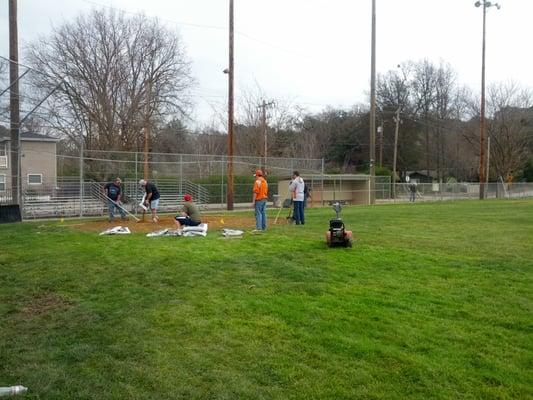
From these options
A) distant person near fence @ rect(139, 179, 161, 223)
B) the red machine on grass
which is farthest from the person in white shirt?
the red machine on grass

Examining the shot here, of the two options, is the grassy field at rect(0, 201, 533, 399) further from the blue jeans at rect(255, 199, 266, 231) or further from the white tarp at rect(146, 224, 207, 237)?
the blue jeans at rect(255, 199, 266, 231)

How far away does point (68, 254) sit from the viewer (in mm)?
10859

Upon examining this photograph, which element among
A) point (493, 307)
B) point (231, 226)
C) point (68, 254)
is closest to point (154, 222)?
point (231, 226)

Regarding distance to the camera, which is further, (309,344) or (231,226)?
(231,226)

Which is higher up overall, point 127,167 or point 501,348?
point 127,167

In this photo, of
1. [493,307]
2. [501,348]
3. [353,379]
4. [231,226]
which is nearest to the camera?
[353,379]

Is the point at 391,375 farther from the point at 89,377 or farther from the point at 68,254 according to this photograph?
the point at 68,254

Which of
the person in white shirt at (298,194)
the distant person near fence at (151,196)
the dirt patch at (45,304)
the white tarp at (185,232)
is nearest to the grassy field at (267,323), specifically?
the dirt patch at (45,304)

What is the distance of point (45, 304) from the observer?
23.2 feet

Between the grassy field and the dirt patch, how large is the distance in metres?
0.04

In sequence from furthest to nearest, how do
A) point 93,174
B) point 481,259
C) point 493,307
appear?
point 93,174 < point 481,259 < point 493,307

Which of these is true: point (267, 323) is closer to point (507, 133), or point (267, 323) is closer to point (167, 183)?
point (167, 183)

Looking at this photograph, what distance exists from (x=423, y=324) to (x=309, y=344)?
150cm

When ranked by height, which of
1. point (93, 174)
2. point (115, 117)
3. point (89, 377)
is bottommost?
point (89, 377)
